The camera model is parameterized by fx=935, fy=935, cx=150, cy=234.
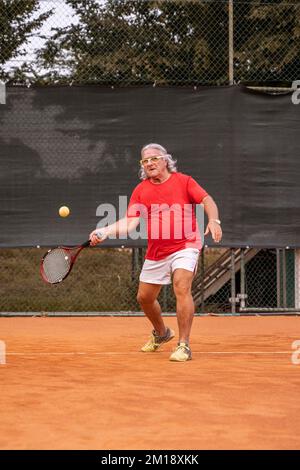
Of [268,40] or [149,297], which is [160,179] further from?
[268,40]

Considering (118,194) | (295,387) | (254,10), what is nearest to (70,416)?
(295,387)

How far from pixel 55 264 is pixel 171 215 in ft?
3.21

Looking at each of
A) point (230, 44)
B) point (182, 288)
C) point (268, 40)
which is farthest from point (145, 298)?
point (268, 40)

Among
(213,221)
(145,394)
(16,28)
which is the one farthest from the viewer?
(16,28)

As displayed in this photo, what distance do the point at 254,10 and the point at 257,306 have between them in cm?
355

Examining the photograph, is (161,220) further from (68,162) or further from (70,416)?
(68,162)

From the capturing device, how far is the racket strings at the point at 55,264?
23.0ft

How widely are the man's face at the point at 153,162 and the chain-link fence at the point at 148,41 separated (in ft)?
13.2

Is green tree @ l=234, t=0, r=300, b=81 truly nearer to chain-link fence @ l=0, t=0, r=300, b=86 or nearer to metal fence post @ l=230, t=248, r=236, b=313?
chain-link fence @ l=0, t=0, r=300, b=86

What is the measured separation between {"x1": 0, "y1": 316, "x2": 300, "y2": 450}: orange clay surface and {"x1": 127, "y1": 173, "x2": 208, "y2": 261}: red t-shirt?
814 mm

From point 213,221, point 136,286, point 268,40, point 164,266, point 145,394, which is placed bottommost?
point 145,394

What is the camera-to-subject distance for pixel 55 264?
7.05 m

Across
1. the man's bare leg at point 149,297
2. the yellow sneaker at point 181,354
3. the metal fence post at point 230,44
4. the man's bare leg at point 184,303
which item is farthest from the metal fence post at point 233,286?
the yellow sneaker at point 181,354

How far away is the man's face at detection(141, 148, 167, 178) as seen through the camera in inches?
266
